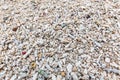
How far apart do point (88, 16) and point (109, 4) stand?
273 millimetres

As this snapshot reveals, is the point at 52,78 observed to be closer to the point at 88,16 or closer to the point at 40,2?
the point at 88,16

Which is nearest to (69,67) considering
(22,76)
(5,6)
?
(22,76)

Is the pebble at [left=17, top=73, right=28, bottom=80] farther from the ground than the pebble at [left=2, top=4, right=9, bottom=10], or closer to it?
closer to it

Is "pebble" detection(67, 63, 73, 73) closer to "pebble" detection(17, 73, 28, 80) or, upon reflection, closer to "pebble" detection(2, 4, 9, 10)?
"pebble" detection(17, 73, 28, 80)

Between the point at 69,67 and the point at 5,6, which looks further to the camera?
the point at 5,6

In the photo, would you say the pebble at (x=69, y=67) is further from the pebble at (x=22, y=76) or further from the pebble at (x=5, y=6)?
the pebble at (x=5, y=6)

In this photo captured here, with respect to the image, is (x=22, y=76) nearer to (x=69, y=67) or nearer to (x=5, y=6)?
(x=69, y=67)

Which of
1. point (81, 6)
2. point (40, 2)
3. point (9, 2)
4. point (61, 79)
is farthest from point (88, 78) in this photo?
point (9, 2)

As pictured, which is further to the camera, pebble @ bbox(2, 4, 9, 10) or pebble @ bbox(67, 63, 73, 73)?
pebble @ bbox(2, 4, 9, 10)

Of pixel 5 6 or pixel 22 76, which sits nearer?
pixel 22 76

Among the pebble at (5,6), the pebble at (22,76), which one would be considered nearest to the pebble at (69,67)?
the pebble at (22,76)

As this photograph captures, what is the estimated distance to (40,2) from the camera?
204 cm

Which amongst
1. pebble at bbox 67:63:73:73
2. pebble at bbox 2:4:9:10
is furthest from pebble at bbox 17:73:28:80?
pebble at bbox 2:4:9:10

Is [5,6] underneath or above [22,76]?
above
